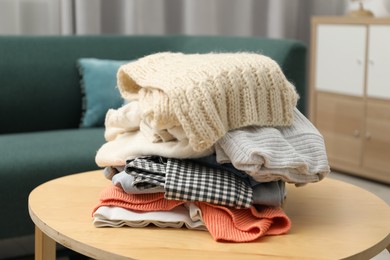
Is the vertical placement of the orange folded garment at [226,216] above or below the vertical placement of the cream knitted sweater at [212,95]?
A: below

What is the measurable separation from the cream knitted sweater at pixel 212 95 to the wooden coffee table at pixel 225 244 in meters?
0.16

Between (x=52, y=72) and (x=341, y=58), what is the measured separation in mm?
1544

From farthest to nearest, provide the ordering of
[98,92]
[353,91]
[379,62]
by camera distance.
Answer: [353,91] → [379,62] → [98,92]

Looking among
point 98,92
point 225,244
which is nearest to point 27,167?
point 98,92

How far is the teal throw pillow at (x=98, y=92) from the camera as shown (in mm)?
2367

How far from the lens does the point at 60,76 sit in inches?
95.1

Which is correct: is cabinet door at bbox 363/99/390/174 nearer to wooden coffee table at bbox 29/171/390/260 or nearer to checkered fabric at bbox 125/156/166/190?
wooden coffee table at bbox 29/171/390/260

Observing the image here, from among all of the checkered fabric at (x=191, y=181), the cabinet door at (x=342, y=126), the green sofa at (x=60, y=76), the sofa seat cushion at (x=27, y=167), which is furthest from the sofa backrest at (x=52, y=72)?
the checkered fabric at (x=191, y=181)

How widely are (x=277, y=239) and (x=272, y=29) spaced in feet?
9.16

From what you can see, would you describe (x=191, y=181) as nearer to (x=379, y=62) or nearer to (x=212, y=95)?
(x=212, y=95)

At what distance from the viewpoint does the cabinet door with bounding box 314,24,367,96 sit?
3189mm

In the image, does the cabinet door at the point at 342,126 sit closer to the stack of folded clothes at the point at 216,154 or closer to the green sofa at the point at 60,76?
the green sofa at the point at 60,76

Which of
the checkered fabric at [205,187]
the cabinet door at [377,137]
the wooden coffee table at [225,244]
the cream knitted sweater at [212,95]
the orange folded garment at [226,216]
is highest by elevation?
the cream knitted sweater at [212,95]

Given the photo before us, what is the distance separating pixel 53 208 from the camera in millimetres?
1131
